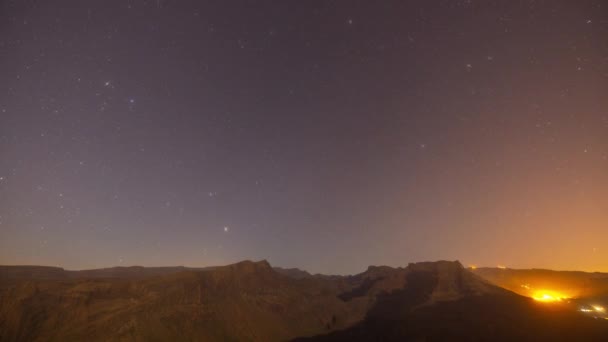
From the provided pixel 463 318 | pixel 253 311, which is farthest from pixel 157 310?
pixel 463 318

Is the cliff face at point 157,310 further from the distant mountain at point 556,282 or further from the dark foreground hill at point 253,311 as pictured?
the distant mountain at point 556,282

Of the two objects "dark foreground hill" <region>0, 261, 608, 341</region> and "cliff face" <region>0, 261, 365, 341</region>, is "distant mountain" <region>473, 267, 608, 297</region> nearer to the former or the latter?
"dark foreground hill" <region>0, 261, 608, 341</region>

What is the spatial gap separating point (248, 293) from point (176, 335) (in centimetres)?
3137

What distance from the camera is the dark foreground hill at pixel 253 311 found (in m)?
63.9

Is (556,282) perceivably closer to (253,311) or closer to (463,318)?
(463,318)

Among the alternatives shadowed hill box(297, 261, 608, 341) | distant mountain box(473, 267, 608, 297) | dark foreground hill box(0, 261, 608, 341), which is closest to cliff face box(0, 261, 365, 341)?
dark foreground hill box(0, 261, 608, 341)

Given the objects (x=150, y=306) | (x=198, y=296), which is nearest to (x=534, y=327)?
(x=198, y=296)

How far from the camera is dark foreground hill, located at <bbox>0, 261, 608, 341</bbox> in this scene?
63.9 meters

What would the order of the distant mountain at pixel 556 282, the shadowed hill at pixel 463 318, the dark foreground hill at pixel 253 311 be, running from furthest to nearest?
1. the distant mountain at pixel 556 282
2. the shadowed hill at pixel 463 318
3. the dark foreground hill at pixel 253 311

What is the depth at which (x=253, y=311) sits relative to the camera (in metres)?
89.1

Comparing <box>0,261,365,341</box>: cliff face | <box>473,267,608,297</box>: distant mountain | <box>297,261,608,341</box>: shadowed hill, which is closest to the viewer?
<box>0,261,365,341</box>: cliff face

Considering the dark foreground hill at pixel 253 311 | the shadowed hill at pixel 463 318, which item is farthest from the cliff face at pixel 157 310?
the shadowed hill at pixel 463 318

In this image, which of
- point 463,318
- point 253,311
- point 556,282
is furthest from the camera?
point 556,282

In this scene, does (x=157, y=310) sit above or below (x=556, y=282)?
above
